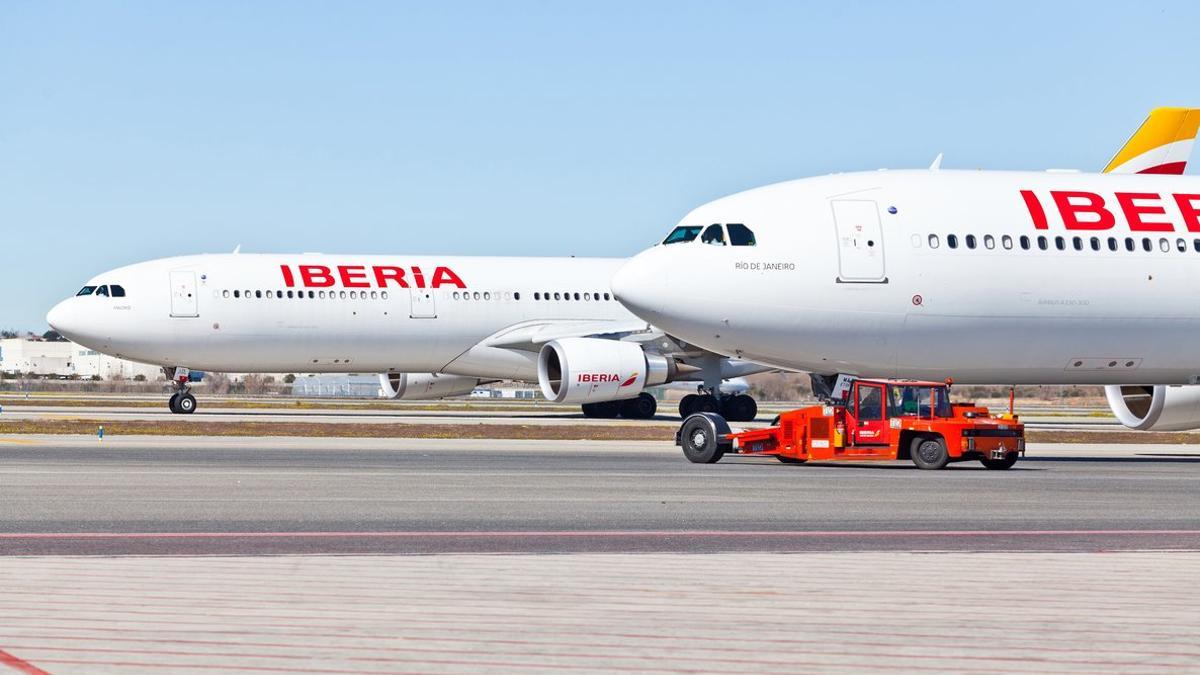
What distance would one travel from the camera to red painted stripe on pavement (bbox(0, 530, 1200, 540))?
12586mm

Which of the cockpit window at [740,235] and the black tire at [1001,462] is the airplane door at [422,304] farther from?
the black tire at [1001,462]

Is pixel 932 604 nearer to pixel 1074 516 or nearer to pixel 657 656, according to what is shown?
pixel 657 656

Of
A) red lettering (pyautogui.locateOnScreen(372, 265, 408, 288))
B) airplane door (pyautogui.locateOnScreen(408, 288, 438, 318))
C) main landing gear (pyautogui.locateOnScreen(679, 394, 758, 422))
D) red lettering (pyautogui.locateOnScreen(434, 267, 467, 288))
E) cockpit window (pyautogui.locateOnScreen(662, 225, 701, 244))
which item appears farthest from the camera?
red lettering (pyautogui.locateOnScreen(434, 267, 467, 288))

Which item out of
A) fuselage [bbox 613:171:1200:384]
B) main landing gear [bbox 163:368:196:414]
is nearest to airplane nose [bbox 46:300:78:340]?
main landing gear [bbox 163:368:196:414]

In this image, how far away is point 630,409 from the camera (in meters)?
45.2

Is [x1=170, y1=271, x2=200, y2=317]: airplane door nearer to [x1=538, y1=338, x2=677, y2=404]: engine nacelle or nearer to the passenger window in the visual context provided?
[x1=538, y1=338, x2=677, y2=404]: engine nacelle

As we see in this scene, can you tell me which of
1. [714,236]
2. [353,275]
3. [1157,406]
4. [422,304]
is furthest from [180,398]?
[1157,406]

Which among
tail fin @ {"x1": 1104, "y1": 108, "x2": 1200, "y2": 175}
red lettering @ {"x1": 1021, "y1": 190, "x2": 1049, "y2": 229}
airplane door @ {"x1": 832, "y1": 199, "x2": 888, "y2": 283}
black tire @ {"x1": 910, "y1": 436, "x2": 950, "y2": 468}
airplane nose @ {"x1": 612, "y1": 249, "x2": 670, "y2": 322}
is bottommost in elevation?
black tire @ {"x1": 910, "y1": 436, "x2": 950, "y2": 468}

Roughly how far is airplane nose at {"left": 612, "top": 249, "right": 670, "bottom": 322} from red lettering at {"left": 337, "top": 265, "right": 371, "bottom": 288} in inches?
801

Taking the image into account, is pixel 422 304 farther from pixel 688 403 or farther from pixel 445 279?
pixel 688 403

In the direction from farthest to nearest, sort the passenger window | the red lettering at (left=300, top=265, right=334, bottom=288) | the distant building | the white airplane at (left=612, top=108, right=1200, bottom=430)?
the distant building, the red lettering at (left=300, top=265, right=334, bottom=288), the passenger window, the white airplane at (left=612, top=108, right=1200, bottom=430)

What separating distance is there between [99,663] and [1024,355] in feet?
65.5

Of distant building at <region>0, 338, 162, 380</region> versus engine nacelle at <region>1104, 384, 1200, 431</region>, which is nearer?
engine nacelle at <region>1104, 384, 1200, 431</region>

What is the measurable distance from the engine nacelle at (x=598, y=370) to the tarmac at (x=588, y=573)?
1833 centimetres
